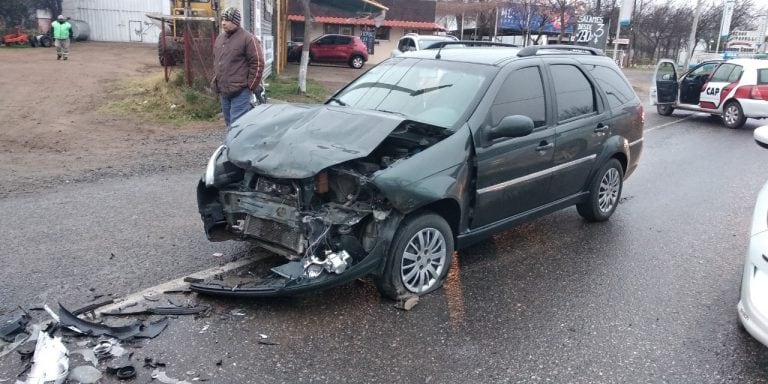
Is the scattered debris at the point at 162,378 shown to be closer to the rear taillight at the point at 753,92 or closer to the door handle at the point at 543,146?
the door handle at the point at 543,146

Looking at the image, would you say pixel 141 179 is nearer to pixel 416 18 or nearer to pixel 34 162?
pixel 34 162

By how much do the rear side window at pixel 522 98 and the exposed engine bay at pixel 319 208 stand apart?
0.61 meters

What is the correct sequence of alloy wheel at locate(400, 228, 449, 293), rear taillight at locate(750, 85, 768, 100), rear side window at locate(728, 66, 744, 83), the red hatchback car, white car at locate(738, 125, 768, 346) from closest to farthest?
white car at locate(738, 125, 768, 346) < alloy wheel at locate(400, 228, 449, 293) < rear taillight at locate(750, 85, 768, 100) < rear side window at locate(728, 66, 744, 83) < the red hatchback car

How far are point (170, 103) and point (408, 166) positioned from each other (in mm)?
9309

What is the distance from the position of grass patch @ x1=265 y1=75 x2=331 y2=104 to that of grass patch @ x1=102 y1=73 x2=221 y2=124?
2.86 meters

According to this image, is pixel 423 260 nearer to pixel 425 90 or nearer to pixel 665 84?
pixel 425 90

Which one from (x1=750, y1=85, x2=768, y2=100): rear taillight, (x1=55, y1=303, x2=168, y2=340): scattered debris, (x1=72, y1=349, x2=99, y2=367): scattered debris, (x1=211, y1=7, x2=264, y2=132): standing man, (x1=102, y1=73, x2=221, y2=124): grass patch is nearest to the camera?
(x1=72, y1=349, x2=99, y2=367): scattered debris

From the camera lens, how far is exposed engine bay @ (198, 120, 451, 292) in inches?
151

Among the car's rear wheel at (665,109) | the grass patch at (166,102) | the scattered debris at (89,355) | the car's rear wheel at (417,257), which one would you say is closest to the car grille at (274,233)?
the car's rear wheel at (417,257)

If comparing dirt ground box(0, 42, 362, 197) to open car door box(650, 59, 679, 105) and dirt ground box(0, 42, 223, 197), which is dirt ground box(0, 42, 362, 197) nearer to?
dirt ground box(0, 42, 223, 197)

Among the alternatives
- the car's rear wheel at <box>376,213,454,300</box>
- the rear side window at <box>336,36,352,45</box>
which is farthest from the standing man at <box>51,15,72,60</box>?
the car's rear wheel at <box>376,213,454,300</box>

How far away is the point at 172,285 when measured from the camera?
4.22 metres

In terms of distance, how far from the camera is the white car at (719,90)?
1333 centimetres

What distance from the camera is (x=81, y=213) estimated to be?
5770 millimetres
